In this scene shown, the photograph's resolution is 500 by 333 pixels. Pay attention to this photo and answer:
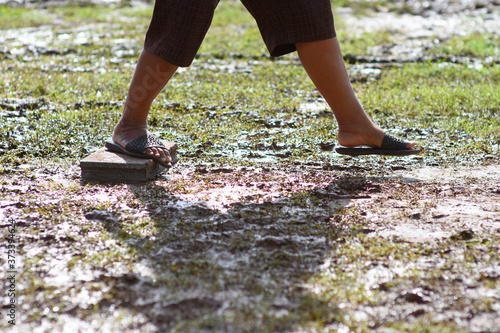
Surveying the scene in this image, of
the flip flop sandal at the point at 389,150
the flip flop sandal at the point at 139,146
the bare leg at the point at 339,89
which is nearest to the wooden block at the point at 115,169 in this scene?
the flip flop sandal at the point at 139,146

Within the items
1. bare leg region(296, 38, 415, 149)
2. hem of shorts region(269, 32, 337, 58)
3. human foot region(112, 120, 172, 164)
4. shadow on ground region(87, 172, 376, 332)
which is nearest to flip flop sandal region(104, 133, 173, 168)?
human foot region(112, 120, 172, 164)

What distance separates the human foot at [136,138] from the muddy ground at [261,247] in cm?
13

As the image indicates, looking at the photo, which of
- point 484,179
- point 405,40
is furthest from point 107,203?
point 405,40

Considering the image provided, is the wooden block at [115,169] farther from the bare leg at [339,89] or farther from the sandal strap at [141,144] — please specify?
the bare leg at [339,89]

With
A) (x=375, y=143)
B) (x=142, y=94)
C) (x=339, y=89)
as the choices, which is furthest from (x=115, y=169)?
(x=375, y=143)

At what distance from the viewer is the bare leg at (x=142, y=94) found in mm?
2885

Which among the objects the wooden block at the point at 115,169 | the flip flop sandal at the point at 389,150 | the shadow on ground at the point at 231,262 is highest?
the flip flop sandal at the point at 389,150

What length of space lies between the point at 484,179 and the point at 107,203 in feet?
6.21

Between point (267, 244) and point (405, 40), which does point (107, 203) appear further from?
point (405, 40)

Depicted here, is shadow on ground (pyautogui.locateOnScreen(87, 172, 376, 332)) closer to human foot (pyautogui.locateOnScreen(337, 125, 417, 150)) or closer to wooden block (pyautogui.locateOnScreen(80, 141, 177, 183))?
wooden block (pyautogui.locateOnScreen(80, 141, 177, 183))

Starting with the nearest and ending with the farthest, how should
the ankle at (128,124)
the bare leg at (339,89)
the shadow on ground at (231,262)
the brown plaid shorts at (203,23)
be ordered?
the shadow on ground at (231,262) → the brown plaid shorts at (203,23) → the bare leg at (339,89) → the ankle at (128,124)

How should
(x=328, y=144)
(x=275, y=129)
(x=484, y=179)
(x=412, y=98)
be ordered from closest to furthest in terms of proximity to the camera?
(x=484, y=179) → (x=328, y=144) → (x=275, y=129) → (x=412, y=98)

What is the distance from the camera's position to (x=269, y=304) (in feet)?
5.59

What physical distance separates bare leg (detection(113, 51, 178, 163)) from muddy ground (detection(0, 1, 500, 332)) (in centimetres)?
28
